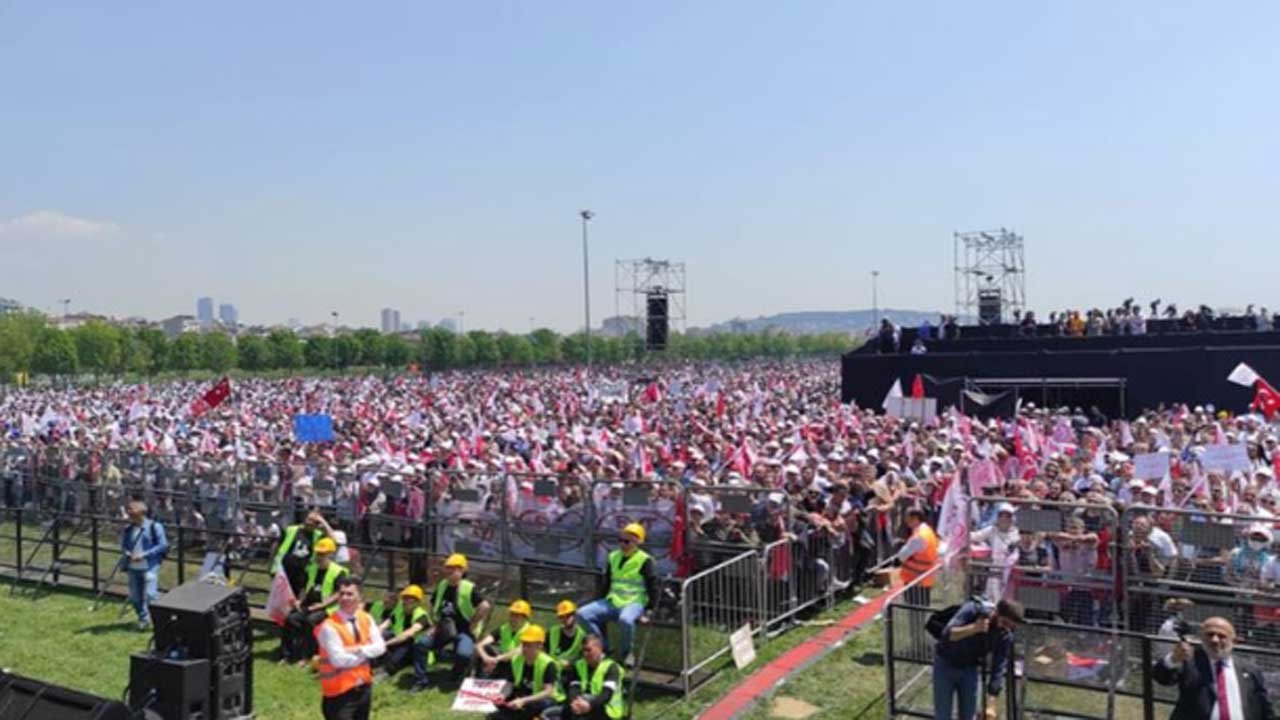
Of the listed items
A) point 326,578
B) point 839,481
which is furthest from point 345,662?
point 839,481

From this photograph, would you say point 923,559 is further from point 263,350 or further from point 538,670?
point 263,350

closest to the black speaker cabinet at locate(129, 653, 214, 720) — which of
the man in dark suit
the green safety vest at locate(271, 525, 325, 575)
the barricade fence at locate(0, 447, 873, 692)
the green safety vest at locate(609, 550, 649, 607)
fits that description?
the green safety vest at locate(271, 525, 325, 575)

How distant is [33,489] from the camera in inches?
749

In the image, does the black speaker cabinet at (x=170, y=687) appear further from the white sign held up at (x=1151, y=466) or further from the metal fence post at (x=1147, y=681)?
the white sign held up at (x=1151, y=466)

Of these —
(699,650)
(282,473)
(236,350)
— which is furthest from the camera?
(236,350)

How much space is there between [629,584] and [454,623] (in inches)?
79.9

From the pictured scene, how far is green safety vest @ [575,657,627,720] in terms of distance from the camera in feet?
30.1

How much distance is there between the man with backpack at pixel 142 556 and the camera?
44.4 feet

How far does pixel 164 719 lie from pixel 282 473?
8298 millimetres

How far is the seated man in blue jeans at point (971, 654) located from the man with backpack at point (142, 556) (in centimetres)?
984

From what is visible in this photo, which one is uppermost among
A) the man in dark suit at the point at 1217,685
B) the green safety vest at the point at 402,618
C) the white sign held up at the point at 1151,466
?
the white sign held up at the point at 1151,466

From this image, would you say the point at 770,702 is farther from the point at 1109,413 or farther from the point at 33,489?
the point at 1109,413

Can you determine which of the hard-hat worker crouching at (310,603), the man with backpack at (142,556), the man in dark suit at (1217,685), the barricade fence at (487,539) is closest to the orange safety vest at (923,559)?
the barricade fence at (487,539)

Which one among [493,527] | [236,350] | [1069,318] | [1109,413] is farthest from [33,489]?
[236,350]
